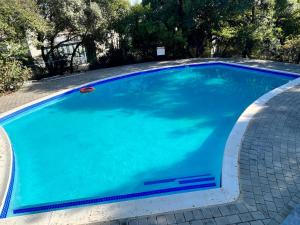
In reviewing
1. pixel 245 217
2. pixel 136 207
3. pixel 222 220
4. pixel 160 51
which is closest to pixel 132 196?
pixel 136 207

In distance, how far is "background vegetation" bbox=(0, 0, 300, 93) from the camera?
1051 cm

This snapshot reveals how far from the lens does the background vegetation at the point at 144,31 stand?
10508 millimetres

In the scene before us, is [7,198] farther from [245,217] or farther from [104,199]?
[245,217]

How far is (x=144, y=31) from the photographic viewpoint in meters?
13.4

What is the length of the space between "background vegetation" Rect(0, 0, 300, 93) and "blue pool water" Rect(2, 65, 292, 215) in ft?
8.69

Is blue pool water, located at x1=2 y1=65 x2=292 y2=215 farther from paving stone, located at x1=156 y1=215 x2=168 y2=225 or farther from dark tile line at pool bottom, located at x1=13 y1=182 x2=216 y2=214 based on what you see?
paving stone, located at x1=156 y1=215 x2=168 y2=225

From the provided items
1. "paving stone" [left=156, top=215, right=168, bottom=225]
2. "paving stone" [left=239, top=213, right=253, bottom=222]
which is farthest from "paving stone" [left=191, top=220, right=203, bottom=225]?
"paving stone" [left=239, top=213, right=253, bottom=222]

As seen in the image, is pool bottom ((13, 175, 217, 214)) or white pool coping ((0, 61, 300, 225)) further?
pool bottom ((13, 175, 217, 214))

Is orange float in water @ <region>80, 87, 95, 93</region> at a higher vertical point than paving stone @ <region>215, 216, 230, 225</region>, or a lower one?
higher

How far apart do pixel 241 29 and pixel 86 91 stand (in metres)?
8.26

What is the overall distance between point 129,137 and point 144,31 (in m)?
8.19

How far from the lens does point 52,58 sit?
517 inches

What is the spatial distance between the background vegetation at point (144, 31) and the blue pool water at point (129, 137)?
8.69 ft

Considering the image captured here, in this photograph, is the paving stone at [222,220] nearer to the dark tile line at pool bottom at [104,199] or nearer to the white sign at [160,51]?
the dark tile line at pool bottom at [104,199]
